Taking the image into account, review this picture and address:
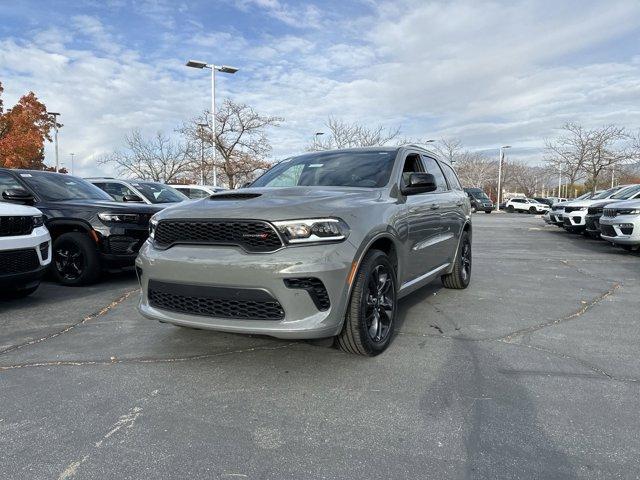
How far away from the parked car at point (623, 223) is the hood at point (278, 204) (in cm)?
826

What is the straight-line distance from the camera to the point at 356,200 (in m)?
3.60

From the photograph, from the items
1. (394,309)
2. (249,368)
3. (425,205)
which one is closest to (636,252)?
(425,205)

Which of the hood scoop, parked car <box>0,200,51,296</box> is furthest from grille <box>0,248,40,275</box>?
the hood scoop

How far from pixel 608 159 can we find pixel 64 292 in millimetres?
33457

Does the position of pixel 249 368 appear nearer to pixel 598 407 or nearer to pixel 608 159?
pixel 598 407

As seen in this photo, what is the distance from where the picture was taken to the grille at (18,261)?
483 cm

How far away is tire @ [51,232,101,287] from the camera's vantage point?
249 inches

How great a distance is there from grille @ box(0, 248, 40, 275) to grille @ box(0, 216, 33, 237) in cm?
20

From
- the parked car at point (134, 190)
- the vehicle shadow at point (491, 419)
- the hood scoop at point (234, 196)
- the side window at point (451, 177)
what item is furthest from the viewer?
the parked car at point (134, 190)

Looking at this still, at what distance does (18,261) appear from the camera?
5004 millimetres

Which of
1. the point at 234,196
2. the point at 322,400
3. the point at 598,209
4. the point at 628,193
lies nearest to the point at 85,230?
the point at 234,196

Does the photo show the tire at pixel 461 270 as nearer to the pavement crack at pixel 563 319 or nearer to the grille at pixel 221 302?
the pavement crack at pixel 563 319

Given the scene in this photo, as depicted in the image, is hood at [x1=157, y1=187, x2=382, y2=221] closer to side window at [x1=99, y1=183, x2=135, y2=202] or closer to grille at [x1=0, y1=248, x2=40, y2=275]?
grille at [x1=0, y1=248, x2=40, y2=275]

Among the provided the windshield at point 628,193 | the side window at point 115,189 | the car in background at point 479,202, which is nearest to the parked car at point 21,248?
the side window at point 115,189
